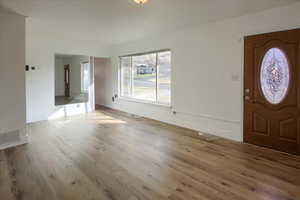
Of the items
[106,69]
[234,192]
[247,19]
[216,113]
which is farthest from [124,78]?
[234,192]

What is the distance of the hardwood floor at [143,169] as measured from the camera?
2291 mm

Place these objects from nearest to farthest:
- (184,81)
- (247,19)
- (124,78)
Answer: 1. (247,19)
2. (184,81)
3. (124,78)

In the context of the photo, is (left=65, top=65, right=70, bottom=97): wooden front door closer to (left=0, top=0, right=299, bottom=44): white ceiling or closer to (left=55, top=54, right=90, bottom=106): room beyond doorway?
(left=55, top=54, right=90, bottom=106): room beyond doorway

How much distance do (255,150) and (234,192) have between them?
5.40 feet

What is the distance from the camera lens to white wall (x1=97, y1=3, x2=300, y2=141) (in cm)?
380

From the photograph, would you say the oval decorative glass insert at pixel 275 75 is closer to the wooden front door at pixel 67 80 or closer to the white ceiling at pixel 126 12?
the white ceiling at pixel 126 12

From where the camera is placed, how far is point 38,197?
220 cm

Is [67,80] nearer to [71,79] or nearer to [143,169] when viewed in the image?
[71,79]

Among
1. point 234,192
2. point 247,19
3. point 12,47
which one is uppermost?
point 247,19

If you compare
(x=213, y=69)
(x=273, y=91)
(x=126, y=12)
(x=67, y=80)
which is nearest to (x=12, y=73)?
(x=126, y=12)

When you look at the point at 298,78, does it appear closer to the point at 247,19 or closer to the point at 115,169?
the point at 247,19

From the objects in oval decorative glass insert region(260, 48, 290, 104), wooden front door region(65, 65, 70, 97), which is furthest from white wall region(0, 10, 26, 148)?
oval decorative glass insert region(260, 48, 290, 104)

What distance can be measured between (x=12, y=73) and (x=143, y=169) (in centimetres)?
296

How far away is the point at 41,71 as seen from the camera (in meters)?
5.93
